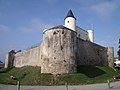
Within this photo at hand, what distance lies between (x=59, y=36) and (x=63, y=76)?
516cm

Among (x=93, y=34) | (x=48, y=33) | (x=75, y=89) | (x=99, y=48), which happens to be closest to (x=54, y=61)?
(x=48, y=33)

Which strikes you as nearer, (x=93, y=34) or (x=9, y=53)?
(x=93, y=34)

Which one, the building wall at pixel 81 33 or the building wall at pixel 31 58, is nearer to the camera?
the building wall at pixel 31 58

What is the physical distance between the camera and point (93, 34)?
4038cm

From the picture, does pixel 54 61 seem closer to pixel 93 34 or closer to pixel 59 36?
pixel 59 36

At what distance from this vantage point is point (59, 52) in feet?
A: 64.4

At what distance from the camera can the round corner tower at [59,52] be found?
1934cm

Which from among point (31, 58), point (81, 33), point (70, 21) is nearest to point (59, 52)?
point (31, 58)

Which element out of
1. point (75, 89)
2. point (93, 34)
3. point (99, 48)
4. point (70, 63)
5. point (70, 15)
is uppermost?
point (70, 15)

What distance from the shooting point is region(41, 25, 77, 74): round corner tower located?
19344mm

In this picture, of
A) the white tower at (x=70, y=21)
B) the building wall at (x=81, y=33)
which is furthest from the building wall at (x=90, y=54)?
the building wall at (x=81, y=33)

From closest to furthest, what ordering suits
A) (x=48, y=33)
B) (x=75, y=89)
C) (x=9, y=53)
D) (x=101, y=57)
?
(x=75, y=89), (x=48, y=33), (x=101, y=57), (x=9, y=53)

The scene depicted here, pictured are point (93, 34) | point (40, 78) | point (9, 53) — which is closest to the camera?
point (40, 78)

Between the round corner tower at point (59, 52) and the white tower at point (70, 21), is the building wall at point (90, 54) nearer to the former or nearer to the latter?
the white tower at point (70, 21)
